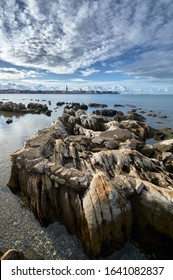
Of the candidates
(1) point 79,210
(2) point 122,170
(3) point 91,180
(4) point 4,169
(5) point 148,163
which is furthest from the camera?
(4) point 4,169

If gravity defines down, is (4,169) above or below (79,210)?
below

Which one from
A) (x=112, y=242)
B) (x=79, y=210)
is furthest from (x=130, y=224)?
(x=79, y=210)

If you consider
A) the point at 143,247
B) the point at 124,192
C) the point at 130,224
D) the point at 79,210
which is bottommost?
the point at 143,247

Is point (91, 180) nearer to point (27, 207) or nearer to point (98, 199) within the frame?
point (98, 199)

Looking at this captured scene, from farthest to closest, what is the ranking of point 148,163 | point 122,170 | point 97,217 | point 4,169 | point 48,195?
point 4,169, point 148,163, point 122,170, point 48,195, point 97,217

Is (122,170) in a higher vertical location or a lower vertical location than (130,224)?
higher

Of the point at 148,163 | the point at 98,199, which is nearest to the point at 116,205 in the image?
the point at 98,199

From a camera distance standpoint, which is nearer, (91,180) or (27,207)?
(91,180)

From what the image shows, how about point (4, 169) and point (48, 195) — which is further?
point (4, 169)

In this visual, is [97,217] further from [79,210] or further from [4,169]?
[4,169]

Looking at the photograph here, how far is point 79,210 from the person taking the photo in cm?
988

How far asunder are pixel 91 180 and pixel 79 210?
5.35 ft

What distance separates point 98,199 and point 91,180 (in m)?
1.34

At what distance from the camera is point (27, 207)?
43.3ft
